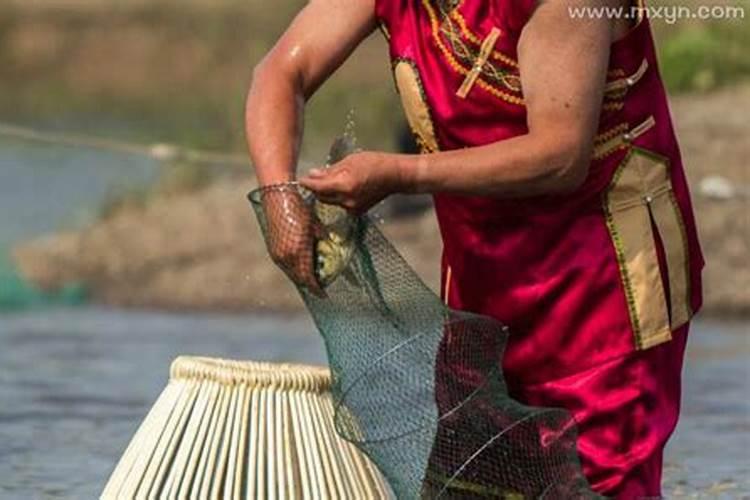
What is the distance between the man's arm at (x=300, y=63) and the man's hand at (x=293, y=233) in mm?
251

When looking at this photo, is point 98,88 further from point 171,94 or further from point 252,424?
point 252,424

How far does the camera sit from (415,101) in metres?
5.22

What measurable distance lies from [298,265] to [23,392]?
5018 millimetres

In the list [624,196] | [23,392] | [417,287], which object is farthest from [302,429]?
[23,392]

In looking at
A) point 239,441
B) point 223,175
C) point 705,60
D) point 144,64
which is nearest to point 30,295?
point 223,175

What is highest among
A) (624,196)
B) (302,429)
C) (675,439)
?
(624,196)

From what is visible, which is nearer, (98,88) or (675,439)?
(675,439)

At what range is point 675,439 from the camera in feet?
28.1

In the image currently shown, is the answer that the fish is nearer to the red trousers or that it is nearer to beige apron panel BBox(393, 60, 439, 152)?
beige apron panel BBox(393, 60, 439, 152)

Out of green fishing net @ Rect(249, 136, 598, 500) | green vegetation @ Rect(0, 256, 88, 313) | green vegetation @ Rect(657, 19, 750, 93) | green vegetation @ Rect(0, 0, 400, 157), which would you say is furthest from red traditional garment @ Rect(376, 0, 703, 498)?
green vegetation @ Rect(0, 0, 400, 157)

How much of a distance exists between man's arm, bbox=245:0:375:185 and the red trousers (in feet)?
2.60

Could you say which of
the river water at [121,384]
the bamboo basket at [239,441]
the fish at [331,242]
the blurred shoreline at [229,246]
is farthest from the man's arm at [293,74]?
the blurred shoreline at [229,246]

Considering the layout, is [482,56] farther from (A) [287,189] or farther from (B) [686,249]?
(B) [686,249]

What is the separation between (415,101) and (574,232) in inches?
17.0
